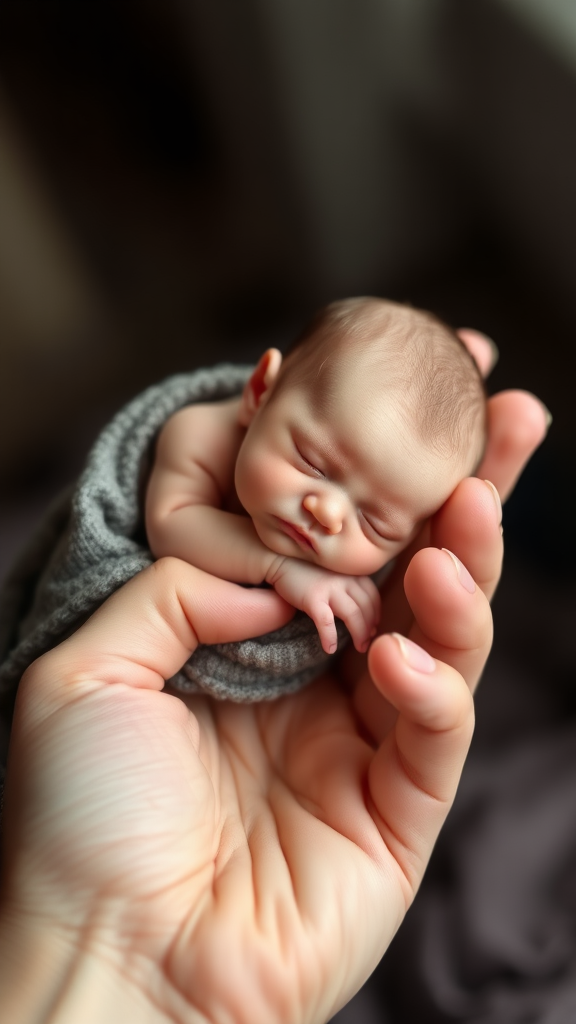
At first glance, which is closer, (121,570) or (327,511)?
(327,511)

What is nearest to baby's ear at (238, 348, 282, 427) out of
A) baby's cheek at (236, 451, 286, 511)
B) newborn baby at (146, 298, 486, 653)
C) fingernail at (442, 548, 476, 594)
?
newborn baby at (146, 298, 486, 653)

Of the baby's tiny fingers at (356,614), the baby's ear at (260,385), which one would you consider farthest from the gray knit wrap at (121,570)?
the baby's ear at (260,385)

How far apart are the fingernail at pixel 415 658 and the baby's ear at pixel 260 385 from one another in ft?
1.19

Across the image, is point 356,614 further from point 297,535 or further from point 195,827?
point 195,827

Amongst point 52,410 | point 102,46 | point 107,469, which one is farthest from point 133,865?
point 102,46

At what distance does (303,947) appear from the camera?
77cm

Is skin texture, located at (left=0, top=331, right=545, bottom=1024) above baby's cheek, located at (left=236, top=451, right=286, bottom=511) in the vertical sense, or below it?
below

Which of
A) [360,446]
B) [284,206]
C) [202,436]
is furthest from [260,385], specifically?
[284,206]

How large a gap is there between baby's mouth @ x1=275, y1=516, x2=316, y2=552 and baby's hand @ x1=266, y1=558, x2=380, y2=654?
1.4 inches

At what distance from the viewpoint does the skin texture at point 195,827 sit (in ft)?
2.52

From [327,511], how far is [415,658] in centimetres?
18

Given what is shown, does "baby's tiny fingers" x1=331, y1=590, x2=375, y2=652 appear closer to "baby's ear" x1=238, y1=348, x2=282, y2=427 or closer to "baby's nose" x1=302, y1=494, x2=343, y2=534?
"baby's nose" x1=302, y1=494, x2=343, y2=534

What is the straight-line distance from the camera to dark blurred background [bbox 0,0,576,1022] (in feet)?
4.10

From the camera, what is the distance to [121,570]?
3.10 ft
